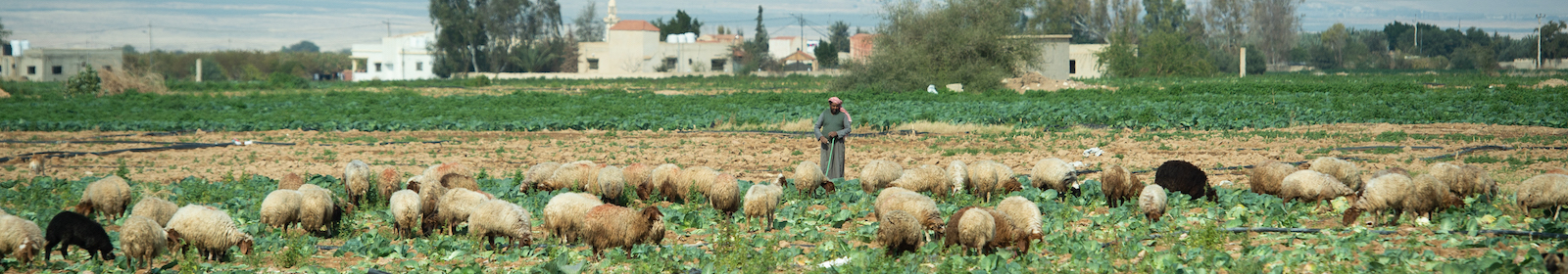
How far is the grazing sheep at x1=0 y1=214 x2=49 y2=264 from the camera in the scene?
7.44 m

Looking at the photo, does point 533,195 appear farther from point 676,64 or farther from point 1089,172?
point 676,64

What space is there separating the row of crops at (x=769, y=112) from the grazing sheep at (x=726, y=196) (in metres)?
11.5

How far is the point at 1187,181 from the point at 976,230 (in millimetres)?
4132

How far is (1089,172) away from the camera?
13.6 meters

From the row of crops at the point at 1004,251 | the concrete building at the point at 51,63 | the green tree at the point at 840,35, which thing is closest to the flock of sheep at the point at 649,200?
the row of crops at the point at 1004,251

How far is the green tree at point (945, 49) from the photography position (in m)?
40.0

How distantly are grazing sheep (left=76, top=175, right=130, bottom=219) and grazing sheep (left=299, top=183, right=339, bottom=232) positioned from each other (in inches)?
93.0

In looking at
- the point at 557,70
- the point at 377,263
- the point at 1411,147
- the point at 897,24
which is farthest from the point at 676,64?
the point at 377,263

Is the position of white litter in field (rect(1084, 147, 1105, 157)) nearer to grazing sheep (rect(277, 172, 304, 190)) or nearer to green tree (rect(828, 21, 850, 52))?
grazing sheep (rect(277, 172, 304, 190))

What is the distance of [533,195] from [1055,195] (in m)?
5.59

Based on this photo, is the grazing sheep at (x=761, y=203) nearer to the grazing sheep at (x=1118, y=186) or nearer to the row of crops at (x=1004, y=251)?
the row of crops at (x=1004, y=251)

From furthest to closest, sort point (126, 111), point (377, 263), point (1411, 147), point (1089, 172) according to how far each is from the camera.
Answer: point (126, 111), point (1411, 147), point (1089, 172), point (377, 263)

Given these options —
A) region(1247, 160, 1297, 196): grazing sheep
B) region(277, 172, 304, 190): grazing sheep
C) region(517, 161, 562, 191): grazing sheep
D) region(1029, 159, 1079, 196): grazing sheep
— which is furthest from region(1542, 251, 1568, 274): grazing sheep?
region(277, 172, 304, 190): grazing sheep

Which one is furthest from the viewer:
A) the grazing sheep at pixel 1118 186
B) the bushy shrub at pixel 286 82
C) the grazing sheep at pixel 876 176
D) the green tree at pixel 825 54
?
the green tree at pixel 825 54
